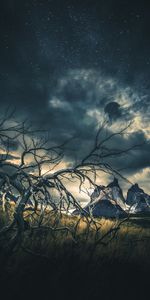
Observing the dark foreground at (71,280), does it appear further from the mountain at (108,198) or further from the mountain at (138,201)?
the mountain at (108,198)

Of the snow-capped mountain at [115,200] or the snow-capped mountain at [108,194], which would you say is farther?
the snow-capped mountain at [108,194]

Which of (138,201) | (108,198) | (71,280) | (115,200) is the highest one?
(138,201)

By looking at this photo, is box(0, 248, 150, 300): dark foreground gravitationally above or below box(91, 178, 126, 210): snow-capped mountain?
below

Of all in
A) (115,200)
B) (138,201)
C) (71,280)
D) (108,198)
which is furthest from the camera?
(138,201)

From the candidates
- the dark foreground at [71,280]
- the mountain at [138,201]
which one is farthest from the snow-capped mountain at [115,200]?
the dark foreground at [71,280]

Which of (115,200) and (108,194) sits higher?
(108,194)

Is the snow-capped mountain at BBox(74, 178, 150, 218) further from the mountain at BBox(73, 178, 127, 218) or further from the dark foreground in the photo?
the dark foreground

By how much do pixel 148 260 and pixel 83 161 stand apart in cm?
272

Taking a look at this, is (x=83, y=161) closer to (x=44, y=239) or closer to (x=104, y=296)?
(x=44, y=239)

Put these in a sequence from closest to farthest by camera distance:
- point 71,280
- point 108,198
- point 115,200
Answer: point 71,280 < point 115,200 < point 108,198

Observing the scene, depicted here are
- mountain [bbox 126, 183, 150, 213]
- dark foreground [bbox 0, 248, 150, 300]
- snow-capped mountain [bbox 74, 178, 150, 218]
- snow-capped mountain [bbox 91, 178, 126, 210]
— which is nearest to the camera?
dark foreground [bbox 0, 248, 150, 300]

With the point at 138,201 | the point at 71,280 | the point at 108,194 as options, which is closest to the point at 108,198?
the point at 108,194

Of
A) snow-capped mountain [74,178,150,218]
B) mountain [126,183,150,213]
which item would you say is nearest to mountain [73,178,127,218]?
snow-capped mountain [74,178,150,218]

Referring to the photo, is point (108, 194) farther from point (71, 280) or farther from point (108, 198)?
point (71, 280)
